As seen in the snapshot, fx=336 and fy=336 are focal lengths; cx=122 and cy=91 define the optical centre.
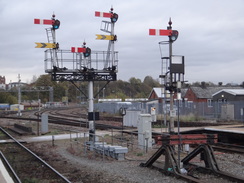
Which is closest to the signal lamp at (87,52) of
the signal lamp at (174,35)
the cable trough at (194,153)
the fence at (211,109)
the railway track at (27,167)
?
the signal lamp at (174,35)

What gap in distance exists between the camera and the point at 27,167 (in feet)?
38.6

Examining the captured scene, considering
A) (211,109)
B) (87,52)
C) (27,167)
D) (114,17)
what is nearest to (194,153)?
(27,167)

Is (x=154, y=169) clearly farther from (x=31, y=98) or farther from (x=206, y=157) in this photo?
(x=31, y=98)

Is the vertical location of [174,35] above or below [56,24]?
below

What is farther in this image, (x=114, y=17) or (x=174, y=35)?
(x=114, y=17)

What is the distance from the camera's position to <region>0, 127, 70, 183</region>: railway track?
9.86m

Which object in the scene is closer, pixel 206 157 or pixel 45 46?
pixel 206 157

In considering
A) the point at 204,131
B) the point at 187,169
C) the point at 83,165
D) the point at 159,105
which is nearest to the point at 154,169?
the point at 187,169

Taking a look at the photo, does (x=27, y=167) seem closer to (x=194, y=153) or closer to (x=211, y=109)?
(x=194, y=153)

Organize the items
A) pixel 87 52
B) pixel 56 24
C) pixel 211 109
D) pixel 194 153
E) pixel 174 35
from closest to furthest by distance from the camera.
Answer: pixel 194 153 → pixel 174 35 → pixel 56 24 → pixel 87 52 → pixel 211 109

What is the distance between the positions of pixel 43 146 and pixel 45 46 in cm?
521

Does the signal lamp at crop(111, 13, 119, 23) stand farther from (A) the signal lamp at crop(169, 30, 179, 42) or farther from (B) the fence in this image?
(B) the fence

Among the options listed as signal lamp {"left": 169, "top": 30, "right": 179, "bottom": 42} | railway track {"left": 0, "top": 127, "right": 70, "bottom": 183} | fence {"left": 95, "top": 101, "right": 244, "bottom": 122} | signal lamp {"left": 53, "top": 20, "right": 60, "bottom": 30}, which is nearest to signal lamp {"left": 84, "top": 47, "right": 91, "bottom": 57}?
signal lamp {"left": 53, "top": 20, "right": 60, "bottom": 30}

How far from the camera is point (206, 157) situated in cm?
1036
